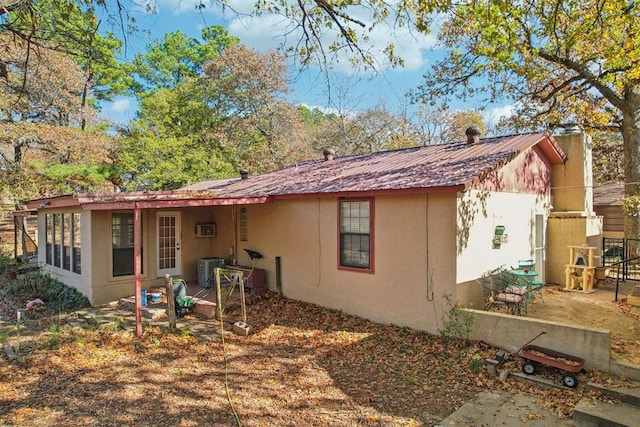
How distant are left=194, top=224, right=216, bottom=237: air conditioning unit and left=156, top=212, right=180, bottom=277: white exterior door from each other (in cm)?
59

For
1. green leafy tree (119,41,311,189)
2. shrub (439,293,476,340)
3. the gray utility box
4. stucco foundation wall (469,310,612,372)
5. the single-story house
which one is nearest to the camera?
stucco foundation wall (469,310,612,372)

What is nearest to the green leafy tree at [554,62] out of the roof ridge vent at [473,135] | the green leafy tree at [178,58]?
the roof ridge vent at [473,135]

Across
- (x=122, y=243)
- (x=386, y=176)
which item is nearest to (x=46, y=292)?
(x=122, y=243)

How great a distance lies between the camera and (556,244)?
10.0 meters

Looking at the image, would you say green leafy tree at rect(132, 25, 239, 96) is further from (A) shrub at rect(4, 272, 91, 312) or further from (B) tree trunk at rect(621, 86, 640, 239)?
(B) tree trunk at rect(621, 86, 640, 239)

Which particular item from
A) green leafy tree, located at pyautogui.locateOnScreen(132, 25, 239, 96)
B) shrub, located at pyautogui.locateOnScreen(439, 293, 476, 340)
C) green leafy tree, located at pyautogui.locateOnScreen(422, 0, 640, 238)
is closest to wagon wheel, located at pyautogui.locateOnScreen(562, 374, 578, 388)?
shrub, located at pyautogui.locateOnScreen(439, 293, 476, 340)

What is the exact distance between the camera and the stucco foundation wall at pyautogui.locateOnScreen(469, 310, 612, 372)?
5281 millimetres

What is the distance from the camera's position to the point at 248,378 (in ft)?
18.3

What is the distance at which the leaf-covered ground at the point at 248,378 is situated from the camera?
14.9ft

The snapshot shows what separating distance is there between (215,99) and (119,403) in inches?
849

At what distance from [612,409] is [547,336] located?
4.28ft

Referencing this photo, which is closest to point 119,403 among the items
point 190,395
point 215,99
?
point 190,395

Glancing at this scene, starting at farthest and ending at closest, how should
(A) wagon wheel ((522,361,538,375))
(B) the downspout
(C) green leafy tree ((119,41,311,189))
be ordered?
(C) green leafy tree ((119,41,311,189)) → (B) the downspout → (A) wagon wheel ((522,361,538,375))

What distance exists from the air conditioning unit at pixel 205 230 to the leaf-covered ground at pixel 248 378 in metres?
4.28
